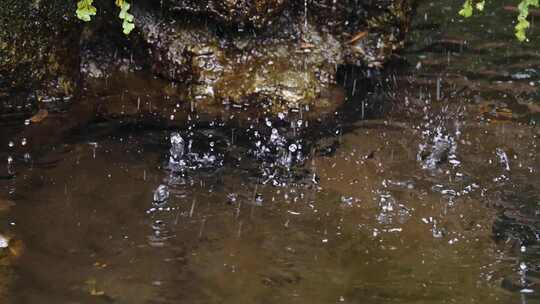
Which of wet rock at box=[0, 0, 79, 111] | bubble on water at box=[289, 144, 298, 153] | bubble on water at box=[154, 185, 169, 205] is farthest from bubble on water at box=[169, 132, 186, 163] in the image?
wet rock at box=[0, 0, 79, 111]

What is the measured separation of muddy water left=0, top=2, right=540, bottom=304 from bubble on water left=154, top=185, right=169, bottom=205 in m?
0.01

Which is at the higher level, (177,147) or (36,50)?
(36,50)

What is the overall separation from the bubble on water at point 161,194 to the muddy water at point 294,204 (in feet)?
0.05

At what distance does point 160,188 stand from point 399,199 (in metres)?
1.81

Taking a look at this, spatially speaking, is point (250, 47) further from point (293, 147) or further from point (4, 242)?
point (4, 242)

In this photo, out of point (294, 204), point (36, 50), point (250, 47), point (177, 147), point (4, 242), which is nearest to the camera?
point (4, 242)

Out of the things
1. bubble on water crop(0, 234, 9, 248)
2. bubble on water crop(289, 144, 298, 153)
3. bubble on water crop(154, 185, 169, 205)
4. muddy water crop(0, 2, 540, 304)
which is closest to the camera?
muddy water crop(0, 2, 540, 304)

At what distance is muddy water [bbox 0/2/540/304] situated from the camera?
3.87m

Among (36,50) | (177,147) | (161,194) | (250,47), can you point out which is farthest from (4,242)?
(250,47)

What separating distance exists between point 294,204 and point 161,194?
3.31ft

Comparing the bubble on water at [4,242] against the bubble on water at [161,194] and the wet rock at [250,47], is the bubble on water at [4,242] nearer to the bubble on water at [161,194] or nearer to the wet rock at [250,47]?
the bubble on water at [161,194]

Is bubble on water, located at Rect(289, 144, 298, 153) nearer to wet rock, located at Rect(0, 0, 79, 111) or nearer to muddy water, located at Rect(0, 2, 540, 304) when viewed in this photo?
muddy water, located at Rect(0, 2, 540, 304)

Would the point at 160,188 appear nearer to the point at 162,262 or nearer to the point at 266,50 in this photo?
the point at 162,262

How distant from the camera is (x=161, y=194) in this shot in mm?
4902
